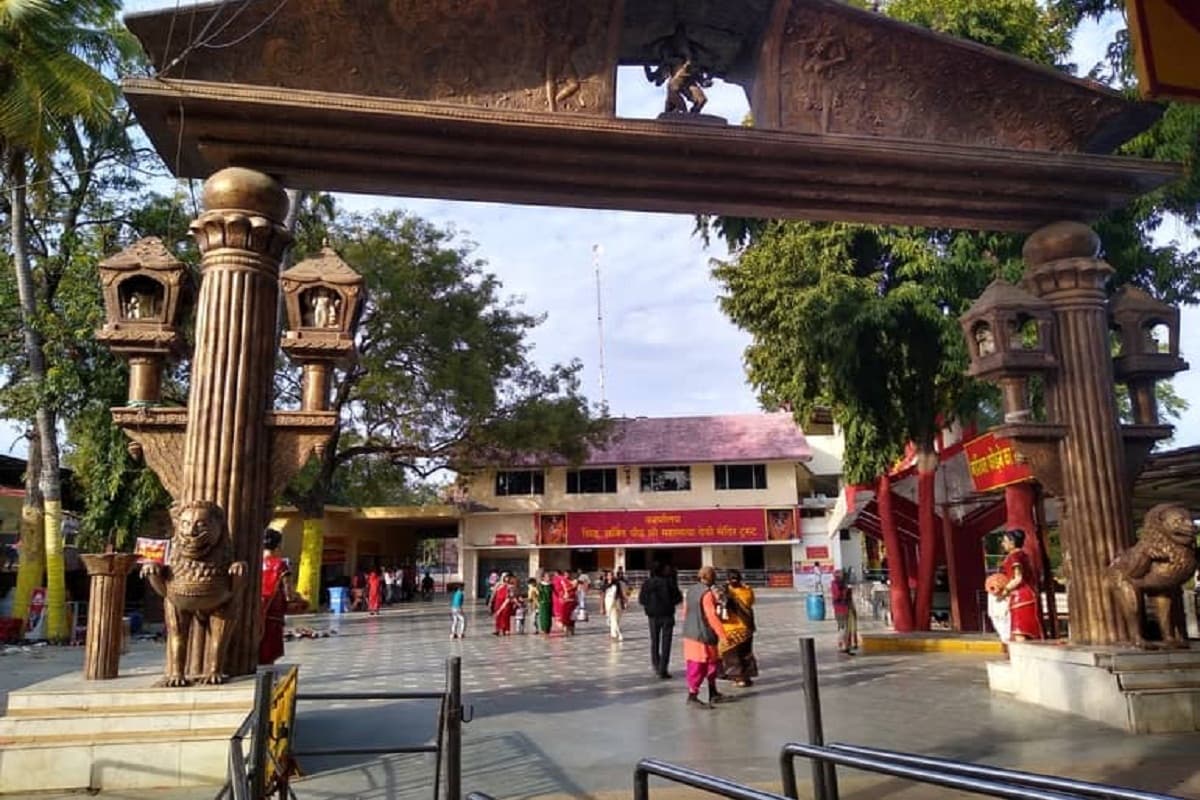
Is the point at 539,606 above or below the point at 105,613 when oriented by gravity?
below

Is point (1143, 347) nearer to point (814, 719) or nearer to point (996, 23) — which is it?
point (814, 719)

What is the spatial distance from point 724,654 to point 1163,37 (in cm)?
778

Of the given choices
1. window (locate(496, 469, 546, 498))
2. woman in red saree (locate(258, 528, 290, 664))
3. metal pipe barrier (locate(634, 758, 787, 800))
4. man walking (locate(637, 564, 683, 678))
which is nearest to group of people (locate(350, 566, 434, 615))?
window (locate(496, 469, 546, 498))

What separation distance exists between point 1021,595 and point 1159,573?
6.67 feet

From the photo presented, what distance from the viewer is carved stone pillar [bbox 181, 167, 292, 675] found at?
5758 mm

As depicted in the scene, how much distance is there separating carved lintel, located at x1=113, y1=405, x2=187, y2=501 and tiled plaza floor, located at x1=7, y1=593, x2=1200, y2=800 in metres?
2.04

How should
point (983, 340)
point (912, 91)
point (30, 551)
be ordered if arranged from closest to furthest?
point (912, 91) → point (983, 340) → point (30, 551)

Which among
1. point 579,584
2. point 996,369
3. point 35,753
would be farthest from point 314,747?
point 579,584

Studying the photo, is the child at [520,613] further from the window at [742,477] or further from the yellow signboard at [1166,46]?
the yellow signboard at [1166,46]

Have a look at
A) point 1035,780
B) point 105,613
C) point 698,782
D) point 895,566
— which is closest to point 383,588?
point 895,566

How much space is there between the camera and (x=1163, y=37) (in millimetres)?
3055

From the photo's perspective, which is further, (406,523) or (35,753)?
(406,523)

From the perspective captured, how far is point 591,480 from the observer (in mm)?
35688

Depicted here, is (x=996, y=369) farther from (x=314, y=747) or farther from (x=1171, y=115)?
(x=314, y=747)
